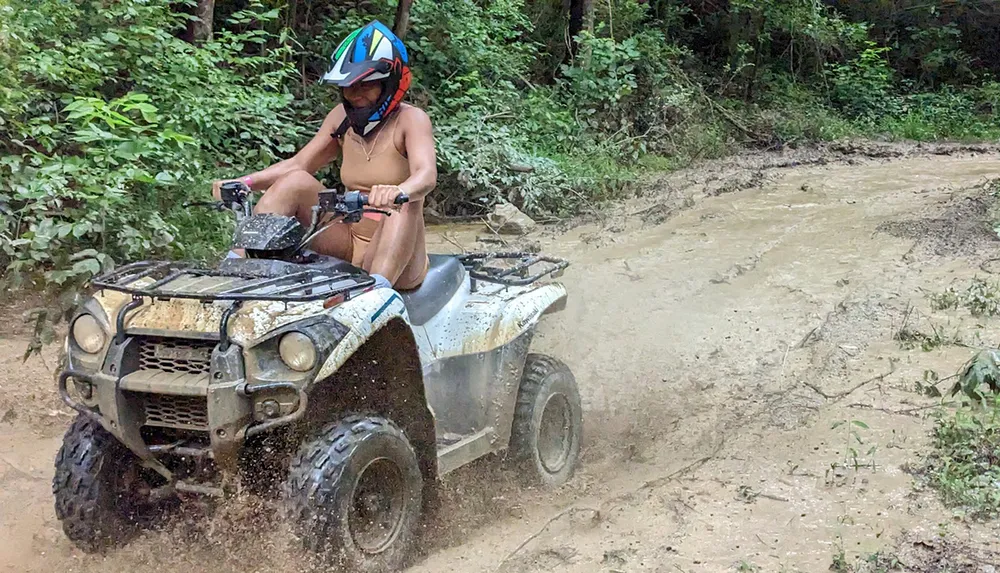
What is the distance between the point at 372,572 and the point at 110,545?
100 centimetres

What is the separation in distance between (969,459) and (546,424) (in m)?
1.95

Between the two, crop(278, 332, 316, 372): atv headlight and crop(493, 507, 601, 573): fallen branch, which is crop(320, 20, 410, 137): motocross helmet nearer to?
crop(278, 332, 316, 372): atv headlight

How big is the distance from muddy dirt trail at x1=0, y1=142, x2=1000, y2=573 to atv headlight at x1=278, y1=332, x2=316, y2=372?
0.57m

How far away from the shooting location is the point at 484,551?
12.9ft

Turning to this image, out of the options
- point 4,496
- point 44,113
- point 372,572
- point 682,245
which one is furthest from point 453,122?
point 372,572

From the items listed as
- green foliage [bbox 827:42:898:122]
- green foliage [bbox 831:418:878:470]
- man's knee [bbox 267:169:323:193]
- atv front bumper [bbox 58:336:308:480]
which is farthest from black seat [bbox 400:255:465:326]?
green foliage [bbox 827:42:898:122]

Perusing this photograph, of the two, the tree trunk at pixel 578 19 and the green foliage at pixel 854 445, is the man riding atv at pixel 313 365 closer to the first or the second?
the green foliage at pixel 854 445

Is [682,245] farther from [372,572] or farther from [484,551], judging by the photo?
[372,572]

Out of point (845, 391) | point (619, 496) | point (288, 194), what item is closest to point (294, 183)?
point (288, 194)

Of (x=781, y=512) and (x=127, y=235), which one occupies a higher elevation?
(x=127, y=235)

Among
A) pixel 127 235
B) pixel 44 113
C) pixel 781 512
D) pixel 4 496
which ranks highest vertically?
pixel 44 113

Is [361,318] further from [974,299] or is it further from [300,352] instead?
[974,299]

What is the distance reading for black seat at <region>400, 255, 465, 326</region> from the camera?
4.06 metres

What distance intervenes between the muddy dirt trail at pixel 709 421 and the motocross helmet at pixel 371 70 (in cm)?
170
